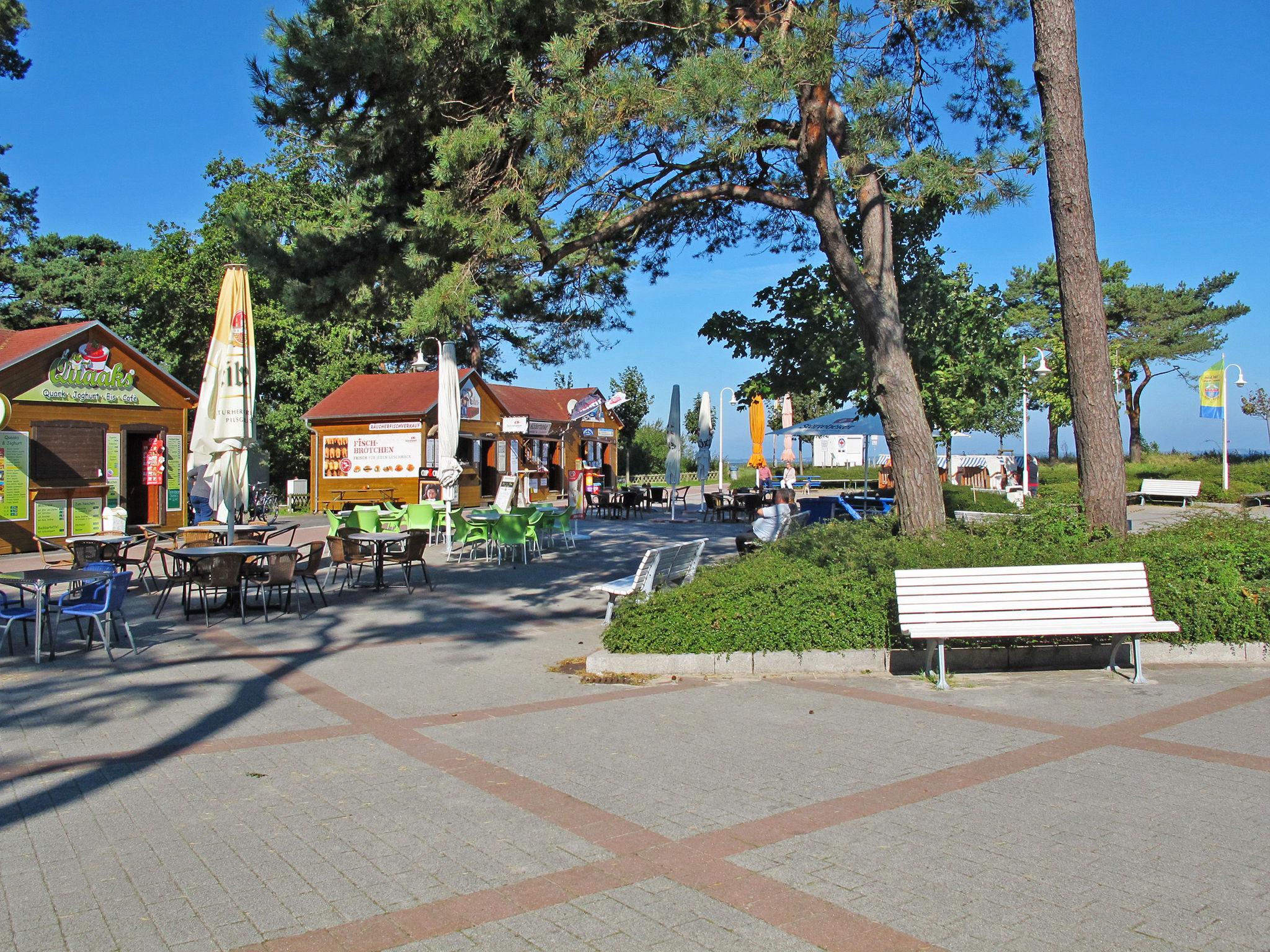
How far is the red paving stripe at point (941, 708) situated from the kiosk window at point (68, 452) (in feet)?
55.3

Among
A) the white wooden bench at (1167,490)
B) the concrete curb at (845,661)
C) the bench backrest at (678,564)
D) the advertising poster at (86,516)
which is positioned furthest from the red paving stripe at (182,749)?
the white wooden bench at (1167,490)

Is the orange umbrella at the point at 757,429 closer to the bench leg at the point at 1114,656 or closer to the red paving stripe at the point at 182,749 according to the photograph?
the bench leg at the point at 1114,656

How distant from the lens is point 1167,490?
3178 centimetres

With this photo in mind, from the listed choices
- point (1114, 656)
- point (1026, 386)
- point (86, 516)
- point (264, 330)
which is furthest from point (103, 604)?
point (264, 330)

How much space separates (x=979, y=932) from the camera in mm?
3371

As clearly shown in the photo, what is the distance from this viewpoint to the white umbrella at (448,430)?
15.8m

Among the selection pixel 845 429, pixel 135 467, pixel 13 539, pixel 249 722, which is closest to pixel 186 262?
pixel 135 467

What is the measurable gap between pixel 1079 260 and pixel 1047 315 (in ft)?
153

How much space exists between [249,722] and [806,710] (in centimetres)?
367

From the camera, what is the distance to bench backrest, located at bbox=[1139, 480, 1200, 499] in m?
31.2

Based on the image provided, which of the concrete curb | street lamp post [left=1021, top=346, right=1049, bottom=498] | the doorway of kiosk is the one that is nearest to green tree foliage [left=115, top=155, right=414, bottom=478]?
the doorway of kiosk

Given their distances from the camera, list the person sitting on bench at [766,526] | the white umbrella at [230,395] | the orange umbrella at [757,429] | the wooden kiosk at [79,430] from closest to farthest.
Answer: the white umbrella at [230,395], the person sitting on bench at [766,526], the wooden kiosk at [79,430], the orange umbrella at [757,429]

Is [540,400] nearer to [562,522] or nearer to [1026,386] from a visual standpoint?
[1026,386]

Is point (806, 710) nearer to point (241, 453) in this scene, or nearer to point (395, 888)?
point (395, 888)
